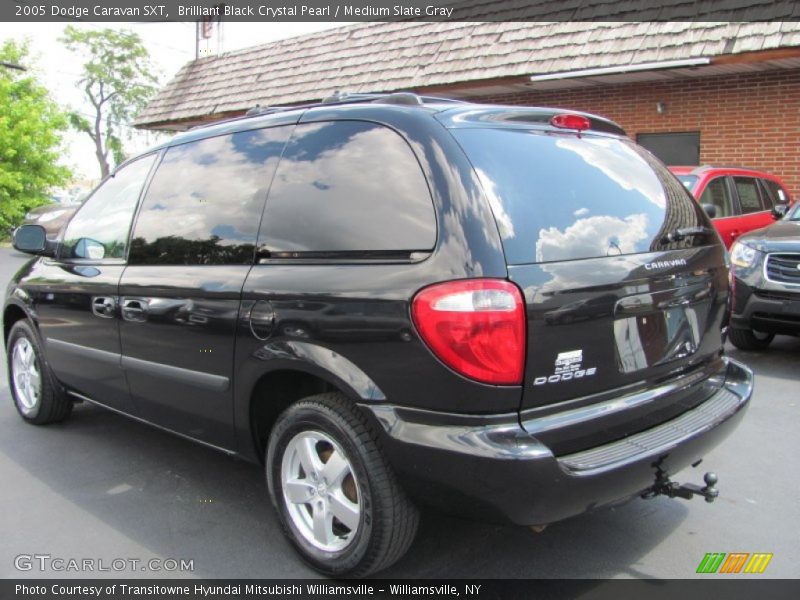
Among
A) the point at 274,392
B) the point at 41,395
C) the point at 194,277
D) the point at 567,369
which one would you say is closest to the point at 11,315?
the point at 41,395

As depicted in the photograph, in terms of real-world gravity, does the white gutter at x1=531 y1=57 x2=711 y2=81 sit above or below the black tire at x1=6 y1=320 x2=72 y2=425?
above

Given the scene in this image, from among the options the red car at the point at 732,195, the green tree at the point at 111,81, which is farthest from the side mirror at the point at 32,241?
the green tree at the point at 111,81

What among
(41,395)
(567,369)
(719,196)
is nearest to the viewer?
(567,369)

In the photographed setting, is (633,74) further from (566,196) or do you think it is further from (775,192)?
(566,196)

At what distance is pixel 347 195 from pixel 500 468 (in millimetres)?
1157

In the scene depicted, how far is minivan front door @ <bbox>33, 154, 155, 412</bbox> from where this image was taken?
3740 mm

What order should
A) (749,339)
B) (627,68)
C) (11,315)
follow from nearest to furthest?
(11,315)
(749,339)
(627,68)

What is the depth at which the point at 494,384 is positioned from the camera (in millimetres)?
2275

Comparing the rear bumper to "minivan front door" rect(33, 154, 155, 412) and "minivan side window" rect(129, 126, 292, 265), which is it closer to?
"minivan side window" rect(129, 126, 292, 265)

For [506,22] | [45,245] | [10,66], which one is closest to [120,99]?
[10,66]

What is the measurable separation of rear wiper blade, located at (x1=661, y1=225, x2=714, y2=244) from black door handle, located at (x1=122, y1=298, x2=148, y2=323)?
7.81 ft

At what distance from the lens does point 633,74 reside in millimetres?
10352

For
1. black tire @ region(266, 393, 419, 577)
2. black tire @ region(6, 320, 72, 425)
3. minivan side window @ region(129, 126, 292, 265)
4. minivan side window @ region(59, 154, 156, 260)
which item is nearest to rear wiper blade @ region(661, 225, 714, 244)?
black tire @ region(266, 393, 419, 577)

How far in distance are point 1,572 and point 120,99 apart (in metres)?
54.6
